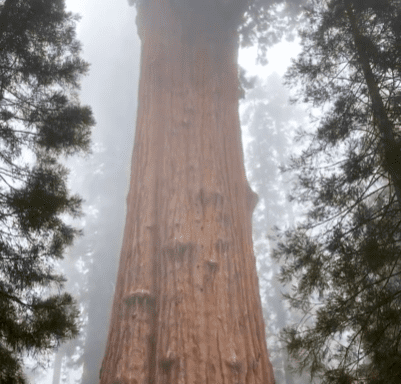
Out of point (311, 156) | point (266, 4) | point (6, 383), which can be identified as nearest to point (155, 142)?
point (311, 156)

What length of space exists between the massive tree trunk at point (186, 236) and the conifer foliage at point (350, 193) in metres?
0.63

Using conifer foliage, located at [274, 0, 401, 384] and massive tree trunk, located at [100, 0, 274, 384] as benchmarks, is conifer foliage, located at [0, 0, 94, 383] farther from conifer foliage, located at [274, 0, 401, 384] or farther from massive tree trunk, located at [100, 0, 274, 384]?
conifer foliage, located at [274, 0, 401, 384]

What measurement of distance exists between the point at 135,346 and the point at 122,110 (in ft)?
91.1

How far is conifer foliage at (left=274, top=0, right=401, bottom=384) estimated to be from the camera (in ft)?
11.7

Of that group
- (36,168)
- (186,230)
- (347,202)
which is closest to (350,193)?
(347,202)

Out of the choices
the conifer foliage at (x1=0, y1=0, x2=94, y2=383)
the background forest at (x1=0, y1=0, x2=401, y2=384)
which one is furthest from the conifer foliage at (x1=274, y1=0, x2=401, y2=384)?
the conifer foliage at (x1=0, y1=0, x2=94, y2=383)

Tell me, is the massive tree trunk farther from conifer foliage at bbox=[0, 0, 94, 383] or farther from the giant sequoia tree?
conifer foliage at bbox=[0, 0, 94, 383]

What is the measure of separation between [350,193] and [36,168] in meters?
3.31

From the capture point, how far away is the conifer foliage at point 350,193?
355 cm

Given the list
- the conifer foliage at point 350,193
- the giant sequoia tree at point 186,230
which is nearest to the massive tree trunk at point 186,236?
the giant sequoia tree at point 186,230

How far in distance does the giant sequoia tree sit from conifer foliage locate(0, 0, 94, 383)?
0.65 meters

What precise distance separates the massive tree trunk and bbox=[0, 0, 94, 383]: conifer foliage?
25.5 inches

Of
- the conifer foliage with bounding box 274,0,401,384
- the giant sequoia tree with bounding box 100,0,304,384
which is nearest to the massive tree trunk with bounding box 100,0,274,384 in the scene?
the giant sequoia tree with bounding box 100,0,304,384

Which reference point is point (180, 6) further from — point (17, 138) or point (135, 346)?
point (135, 346)
